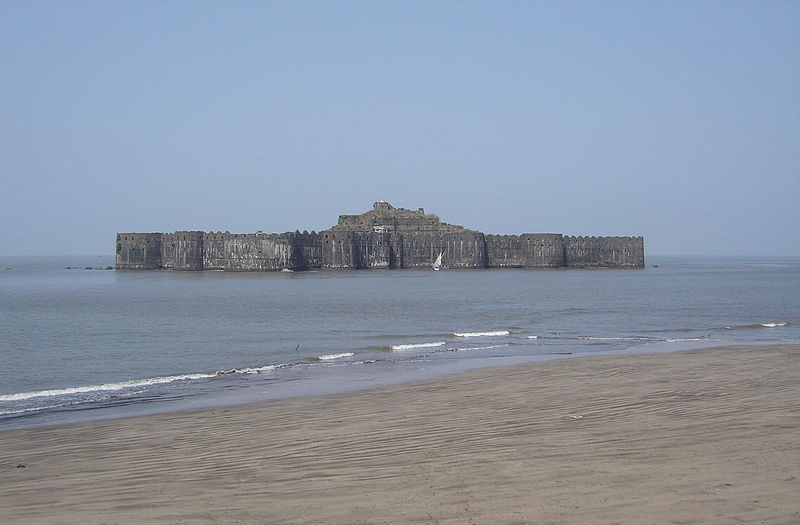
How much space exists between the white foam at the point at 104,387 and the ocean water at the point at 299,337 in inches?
1.6

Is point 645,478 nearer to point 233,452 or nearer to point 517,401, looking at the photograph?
point 233,452

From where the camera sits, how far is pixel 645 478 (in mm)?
7547

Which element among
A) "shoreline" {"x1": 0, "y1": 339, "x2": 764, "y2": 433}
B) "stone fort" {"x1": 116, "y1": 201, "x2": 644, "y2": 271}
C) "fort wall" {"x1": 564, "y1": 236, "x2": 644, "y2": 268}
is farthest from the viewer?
"fort wall" {"x1": 564, "y1": 236, "x2": 644, "y2": 268}

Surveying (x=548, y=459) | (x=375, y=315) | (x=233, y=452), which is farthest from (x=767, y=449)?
(x=375, y=315)

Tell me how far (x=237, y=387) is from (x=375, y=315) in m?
22.2

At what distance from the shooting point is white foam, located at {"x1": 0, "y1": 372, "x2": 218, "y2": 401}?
15.9 m

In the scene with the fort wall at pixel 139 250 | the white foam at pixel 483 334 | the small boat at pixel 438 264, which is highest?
the fort wall at pixel 139 250

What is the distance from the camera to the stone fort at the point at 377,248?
301 ft

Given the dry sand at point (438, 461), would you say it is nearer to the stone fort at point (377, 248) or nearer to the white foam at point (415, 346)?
the white foam at point (415, 346)

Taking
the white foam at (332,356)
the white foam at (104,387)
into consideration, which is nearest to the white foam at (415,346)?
the white foam at (332,356)

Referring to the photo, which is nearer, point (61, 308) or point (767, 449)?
point (767, 449)

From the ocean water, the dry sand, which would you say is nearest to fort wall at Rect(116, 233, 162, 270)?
the ocean water

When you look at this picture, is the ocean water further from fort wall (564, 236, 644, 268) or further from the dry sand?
fort wall (564, 236, 644, 268)

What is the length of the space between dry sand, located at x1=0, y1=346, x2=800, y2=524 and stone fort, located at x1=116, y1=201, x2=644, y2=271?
79034 millimetres
